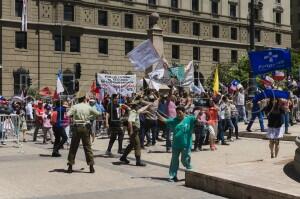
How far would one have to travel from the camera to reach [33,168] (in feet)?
45.7

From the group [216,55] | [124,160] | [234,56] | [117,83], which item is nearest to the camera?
[124,160]

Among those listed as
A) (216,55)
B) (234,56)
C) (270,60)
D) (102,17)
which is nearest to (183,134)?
(270,60)

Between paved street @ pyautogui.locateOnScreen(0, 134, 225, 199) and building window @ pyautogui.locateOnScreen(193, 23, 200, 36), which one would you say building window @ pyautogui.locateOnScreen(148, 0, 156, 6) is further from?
paved street @ pyautogui.locateOnScreen(0, 134, 225, 199)

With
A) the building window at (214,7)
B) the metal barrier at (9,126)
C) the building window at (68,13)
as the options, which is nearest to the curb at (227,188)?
the metal barrier at (9,126)

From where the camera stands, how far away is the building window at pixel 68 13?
57.2 meters

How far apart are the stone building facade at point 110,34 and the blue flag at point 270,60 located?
42.2m

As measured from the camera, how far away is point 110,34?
198 ft

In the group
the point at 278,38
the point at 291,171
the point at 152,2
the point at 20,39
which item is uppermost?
the point at 152,2

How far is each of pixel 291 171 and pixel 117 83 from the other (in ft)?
55.0

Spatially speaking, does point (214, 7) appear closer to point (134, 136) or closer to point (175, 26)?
point (175, 26)

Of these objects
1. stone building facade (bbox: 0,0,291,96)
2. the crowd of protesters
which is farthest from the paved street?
stone building facade (bbox: 0,0,291,96)

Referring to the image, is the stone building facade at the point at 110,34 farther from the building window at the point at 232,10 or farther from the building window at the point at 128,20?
the building window at the point at 128,20

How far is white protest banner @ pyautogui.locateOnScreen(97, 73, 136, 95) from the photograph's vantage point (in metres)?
26.2

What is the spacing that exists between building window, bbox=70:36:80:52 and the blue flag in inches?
1755
